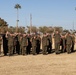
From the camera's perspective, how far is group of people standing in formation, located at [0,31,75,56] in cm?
2097

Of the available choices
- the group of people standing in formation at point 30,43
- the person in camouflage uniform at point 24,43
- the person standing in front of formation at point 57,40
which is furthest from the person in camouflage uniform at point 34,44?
the person standing in front of formation at point 57,40

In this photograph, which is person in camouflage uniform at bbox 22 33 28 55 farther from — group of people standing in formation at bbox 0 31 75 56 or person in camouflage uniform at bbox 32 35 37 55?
person in camouflage uniform at bbox 32 35 37 55

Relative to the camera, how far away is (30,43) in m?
21.9

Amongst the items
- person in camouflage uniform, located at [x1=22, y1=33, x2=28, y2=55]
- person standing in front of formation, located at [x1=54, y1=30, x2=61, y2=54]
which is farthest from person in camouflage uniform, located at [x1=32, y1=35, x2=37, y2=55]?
person standing in front of formation, located at [x1=54, y1=30, x2=61, y2=54]

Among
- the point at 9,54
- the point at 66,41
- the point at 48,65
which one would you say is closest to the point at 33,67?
the point at 48,65

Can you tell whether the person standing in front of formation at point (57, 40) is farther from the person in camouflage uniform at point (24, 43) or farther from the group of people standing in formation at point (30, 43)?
the person in camouflage uniform at point (24, 43)

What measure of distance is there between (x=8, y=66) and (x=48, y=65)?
2.02 meters

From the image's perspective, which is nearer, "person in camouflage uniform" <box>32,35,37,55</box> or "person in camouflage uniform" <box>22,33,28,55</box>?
"person in camouflage uniform" <box>22,33,28,55</box>

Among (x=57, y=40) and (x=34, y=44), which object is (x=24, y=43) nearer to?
(x=34, y=44)

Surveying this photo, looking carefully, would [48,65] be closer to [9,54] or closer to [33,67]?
[33,67]

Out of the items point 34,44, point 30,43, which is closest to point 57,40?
point 34,44

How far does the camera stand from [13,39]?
2095 centimetres

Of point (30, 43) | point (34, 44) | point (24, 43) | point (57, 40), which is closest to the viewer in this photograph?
point (24, 43)

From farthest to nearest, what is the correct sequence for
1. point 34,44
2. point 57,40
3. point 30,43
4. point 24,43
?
point 30,43, point 57,40, point 34,44, point 24,43
